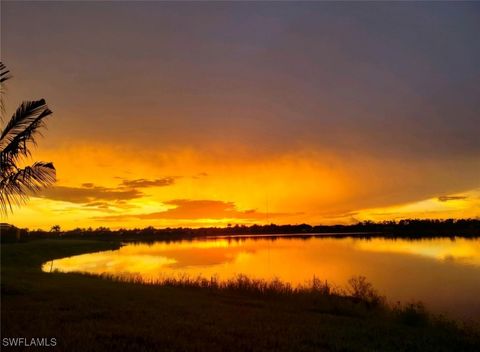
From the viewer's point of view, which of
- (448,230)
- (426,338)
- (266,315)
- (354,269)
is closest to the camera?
(426,338)

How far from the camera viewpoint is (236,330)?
1117cm

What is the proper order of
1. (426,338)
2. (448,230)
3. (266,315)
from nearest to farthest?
1. (426,338)
2. (266,315)
3. (448,230)

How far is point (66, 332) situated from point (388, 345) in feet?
26.2

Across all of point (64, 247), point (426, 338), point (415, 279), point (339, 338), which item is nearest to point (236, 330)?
point (339, 338)

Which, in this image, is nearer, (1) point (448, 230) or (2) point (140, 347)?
(2) point (140, 347)

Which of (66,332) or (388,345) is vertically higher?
(66,332)

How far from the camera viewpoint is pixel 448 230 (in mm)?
148125

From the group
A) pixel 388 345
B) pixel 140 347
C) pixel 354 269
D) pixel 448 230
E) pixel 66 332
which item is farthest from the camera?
pixel 448 230

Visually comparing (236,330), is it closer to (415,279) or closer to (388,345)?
(388,345)

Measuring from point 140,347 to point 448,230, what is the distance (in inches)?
6254

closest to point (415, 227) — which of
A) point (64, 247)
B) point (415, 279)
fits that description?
point (64, 247)

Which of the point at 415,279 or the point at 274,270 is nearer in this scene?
the point at 415,279

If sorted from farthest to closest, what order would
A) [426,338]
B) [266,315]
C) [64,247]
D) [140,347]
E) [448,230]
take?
[448,230] < [64,247] < [266,315] < [426,338] < [140,347]

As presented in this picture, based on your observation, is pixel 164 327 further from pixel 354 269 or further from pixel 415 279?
pixel 354 269
